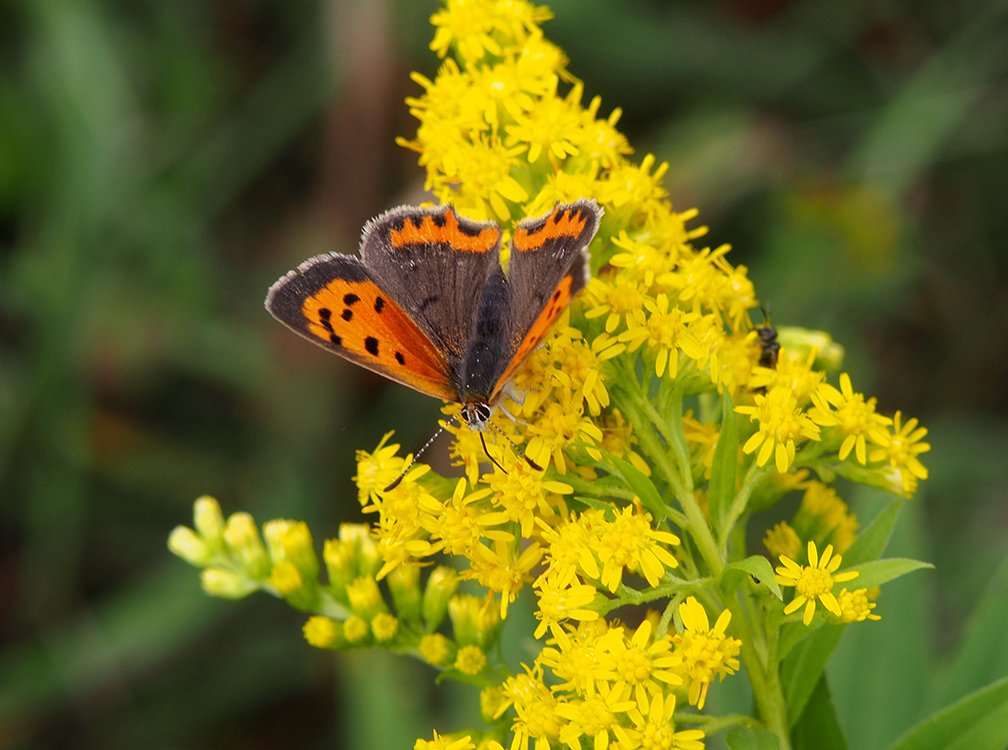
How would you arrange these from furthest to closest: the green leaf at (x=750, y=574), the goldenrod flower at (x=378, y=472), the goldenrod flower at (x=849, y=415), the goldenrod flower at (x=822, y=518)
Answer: the goldenrod flower at (x=822, y=518), the goldenrod flower at (x=378, y=472), the goldenrod flower at (x=849, y=415), the green leaf at (x=750, y=574)

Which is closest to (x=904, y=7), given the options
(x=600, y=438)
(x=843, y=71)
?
(x=843, y=71)

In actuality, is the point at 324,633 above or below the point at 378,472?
below

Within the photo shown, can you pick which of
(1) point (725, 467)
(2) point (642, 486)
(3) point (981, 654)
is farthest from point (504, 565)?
(3) point (981, 654)

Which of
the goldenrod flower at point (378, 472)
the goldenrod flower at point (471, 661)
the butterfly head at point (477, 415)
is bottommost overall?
the goldenrod flower at point (471, 661)

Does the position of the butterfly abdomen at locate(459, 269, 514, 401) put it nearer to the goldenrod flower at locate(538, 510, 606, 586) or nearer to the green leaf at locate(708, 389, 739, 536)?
the goldenrod flower at locate(538, 510, 606, 586)

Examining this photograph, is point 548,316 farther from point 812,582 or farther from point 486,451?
point 812,582

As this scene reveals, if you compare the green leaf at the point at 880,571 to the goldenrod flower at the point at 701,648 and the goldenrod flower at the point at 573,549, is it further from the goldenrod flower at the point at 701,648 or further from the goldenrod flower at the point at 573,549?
the goldenrod flower at the point at 573,549

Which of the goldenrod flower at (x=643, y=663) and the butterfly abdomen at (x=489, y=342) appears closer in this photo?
the goldenrod flower at (x=643, y=663)

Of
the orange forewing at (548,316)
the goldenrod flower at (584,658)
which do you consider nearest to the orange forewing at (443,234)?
the orange forewing at (548,316)
